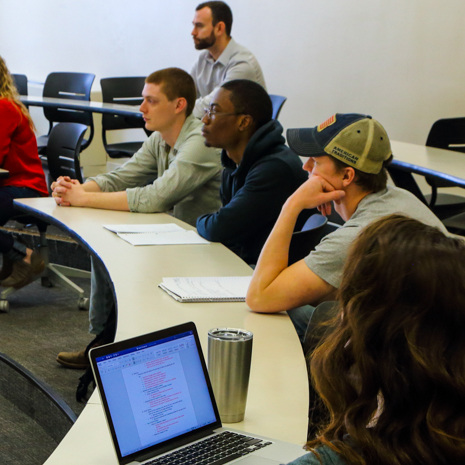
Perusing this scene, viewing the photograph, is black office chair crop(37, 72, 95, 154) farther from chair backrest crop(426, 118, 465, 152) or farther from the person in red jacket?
chair backrest crop(426, 118, 465, 152)

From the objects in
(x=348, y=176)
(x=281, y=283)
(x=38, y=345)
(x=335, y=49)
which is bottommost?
(x=38, y=345)

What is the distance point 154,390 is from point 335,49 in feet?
16.3

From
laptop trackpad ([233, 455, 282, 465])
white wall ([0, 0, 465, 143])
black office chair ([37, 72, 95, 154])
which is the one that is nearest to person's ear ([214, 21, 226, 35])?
white wall ([0, 0, 465, 143])

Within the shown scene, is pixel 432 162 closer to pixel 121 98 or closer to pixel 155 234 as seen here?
pixel 155 234

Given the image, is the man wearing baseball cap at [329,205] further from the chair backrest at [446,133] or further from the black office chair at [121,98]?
the black office chair at [121,98]

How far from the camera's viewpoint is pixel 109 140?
7.27 metres

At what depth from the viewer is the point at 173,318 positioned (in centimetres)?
180

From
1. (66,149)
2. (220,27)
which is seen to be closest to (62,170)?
(66,149)

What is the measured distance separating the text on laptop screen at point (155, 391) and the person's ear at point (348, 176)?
943mm

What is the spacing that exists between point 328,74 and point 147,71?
1.96 m

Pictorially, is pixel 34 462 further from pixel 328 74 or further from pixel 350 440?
pixel 328 74

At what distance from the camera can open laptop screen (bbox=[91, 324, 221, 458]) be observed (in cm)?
109

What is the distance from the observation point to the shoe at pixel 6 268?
3828 mm

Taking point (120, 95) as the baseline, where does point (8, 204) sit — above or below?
below
